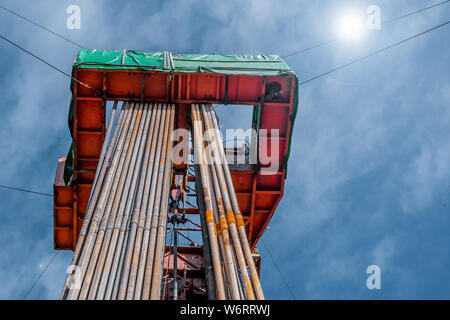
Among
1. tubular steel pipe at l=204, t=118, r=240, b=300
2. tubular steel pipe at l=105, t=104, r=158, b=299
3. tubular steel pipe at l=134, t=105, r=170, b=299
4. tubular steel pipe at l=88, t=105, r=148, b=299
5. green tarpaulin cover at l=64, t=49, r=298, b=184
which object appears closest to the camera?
tubular steel pipe at l=204, t=118, r=240, b=300

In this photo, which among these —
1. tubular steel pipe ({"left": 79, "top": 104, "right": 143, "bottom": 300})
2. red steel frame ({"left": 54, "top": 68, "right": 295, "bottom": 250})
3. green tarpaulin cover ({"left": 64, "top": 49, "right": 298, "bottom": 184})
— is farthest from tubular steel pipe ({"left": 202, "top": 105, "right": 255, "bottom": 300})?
tubular steel pipe ({"left": 79, "top": 104, "right": 143, "bottom": 300})

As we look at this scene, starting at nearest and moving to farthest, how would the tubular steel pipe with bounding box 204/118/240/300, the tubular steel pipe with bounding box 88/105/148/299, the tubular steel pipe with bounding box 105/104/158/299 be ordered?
the tubular steel pipe with bounding box 204/118/240/300, the tubular steel pipe with bounding box 105/104/158/299, the tubular steel pipe with bounding box 88/105/148/299

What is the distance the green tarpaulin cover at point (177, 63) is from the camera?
1399cm

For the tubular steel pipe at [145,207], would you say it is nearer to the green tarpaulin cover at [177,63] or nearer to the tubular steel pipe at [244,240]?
the tubular steel pipe at [244,240]

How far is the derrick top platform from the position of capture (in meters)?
14.0

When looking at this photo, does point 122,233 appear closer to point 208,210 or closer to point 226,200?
point 208,210

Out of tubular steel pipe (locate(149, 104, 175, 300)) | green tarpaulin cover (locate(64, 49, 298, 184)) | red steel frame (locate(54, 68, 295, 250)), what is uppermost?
green tarpaulin cover (locate(64, 49, 298, 184))

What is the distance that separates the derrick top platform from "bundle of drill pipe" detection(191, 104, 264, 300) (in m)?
1.71

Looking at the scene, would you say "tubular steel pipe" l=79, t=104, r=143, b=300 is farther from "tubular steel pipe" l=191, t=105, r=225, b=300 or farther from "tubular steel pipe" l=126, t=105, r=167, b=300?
"tubular steel pipe" l=191, t=105, r=225, b=300

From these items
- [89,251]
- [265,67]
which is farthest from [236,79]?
[89,251]

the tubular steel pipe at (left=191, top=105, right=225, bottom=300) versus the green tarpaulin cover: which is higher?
the green tarpaulin cover

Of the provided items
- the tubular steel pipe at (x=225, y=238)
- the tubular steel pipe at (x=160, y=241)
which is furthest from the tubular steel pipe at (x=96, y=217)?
the tubular steel pipe at (x=225, y=238)

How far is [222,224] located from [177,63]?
23.0 feet
